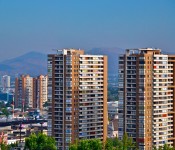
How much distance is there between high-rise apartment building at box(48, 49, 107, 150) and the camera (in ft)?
66.1

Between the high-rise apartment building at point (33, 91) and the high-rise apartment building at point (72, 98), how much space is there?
21727 mm

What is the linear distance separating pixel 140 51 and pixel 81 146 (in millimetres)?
3305

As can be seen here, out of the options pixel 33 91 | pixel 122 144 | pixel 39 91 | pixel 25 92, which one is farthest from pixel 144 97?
pixel 25 92

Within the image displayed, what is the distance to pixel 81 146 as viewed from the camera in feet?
60.7

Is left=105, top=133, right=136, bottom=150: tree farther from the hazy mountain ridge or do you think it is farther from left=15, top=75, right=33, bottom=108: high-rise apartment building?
the hazy mountain ridge

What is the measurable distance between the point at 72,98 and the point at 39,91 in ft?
74.5

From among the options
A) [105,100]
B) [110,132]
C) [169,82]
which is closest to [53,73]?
[105,100]

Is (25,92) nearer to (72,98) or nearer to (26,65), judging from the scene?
(72,98)

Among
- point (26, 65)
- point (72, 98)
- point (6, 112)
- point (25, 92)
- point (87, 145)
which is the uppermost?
point (26, 65)

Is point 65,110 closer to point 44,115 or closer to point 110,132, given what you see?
point 110,132

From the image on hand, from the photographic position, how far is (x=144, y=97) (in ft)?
64.7

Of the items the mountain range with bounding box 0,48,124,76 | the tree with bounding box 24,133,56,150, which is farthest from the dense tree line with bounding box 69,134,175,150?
the mountain range with bounding box 0,48,124,76

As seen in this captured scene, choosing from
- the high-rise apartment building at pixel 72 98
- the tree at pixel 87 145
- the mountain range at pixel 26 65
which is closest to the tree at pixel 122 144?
the tree at pixel 87 145

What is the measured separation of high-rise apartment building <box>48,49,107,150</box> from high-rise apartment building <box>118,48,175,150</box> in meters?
1.07
